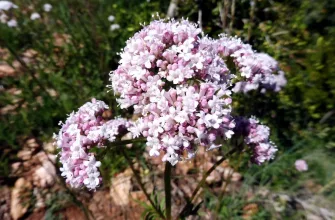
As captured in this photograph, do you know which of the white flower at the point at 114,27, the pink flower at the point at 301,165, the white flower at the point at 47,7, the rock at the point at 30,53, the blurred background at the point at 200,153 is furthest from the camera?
the white flower at the point at 47,7

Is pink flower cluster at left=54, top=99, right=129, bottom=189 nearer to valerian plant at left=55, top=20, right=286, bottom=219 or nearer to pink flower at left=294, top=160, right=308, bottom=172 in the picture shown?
valerian plant at left=55, top=20, right=286, bottom=219

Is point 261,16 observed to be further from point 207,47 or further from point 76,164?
point 76,164

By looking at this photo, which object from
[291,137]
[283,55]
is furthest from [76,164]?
[283,55]

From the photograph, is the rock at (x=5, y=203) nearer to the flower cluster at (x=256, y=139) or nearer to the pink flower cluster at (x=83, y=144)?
the pink flower cluster at (x=83, y=144)

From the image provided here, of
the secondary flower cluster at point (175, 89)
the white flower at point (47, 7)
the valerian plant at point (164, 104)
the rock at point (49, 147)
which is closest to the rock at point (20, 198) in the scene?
the rock at point (49, 147)

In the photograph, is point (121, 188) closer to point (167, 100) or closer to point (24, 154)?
point (24, 154)

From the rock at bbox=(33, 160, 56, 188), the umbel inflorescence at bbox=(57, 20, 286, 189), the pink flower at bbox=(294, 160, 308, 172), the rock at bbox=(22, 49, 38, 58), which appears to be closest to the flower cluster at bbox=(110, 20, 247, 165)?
the umbel inflorescence at bbox=(57, 20, 286, 189)
